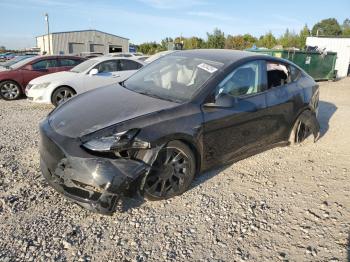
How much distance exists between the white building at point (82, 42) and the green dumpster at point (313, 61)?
3227 centimetres

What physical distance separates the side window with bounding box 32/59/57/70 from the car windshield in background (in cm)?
674

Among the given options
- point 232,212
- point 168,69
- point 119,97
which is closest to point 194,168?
point 232,212

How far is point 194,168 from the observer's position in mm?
3580

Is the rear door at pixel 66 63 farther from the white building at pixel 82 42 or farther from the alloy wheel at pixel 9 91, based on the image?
the white building at pixel 82 42

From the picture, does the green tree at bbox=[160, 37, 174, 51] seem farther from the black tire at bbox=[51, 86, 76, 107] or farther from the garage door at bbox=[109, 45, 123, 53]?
the black tire at bbox=[51, 86, 76, 107]

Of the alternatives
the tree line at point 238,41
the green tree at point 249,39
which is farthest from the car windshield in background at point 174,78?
the green tree at point 249,39

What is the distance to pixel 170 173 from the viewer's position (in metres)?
3.38

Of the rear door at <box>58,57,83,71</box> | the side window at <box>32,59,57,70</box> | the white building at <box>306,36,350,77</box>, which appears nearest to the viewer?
the side window at <box>32,59,57,70</box>

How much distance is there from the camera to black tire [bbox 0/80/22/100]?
31.7ft

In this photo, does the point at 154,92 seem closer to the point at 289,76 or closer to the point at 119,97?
the point at 119,97

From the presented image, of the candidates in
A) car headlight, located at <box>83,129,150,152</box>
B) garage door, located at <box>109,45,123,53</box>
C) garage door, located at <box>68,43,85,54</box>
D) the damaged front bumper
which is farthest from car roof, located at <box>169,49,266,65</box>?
garage door, located at <box>109,45,123,53</box>

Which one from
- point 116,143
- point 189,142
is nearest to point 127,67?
point 189,142

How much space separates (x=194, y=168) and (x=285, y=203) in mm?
1076

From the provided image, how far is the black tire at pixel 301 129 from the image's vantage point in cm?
502
